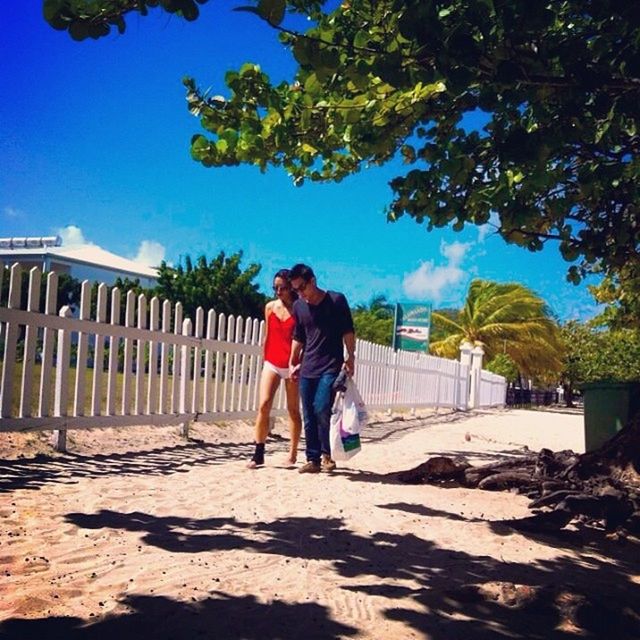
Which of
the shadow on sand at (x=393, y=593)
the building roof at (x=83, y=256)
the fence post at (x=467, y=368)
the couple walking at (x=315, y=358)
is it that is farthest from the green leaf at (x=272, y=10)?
the building roof at (x=83, y=256)

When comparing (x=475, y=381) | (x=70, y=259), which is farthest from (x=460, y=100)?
(x=70, y=259)

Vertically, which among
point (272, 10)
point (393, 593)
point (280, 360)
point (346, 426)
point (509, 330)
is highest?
point (509, 330)

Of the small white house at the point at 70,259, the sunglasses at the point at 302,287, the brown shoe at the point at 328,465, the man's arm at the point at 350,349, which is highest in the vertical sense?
the small white house at the point at 70,259

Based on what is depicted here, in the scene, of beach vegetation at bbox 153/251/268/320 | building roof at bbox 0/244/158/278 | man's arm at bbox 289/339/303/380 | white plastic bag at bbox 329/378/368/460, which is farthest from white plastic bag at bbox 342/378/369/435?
building roof at bbox 0/244/158/278

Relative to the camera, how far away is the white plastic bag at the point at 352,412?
6.41 meters

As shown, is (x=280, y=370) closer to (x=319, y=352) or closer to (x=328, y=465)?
(x=319, y=352)

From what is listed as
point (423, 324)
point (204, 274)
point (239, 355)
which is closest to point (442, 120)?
point (239, 355)

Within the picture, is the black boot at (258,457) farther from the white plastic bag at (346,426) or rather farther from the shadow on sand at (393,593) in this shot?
the shadow on sand at (393,593)

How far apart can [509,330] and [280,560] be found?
37.9 m

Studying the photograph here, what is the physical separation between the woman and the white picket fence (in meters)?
1.45

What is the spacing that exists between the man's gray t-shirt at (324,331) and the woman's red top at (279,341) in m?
0.48

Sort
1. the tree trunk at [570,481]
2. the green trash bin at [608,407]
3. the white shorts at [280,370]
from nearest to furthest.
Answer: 1. the tree trunk at [570,481]
2. the white shorts at [280,370]
3. the green trash bin at [608,407]

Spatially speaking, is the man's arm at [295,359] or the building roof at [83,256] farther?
the building roof at [83,256]

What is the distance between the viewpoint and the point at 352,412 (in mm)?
6414
